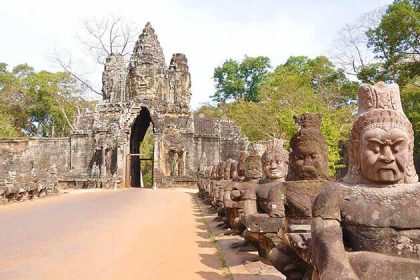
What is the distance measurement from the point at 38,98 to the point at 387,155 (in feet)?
181

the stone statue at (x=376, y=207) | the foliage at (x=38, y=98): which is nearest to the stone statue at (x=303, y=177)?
the stone statue at (x=376, y=207)

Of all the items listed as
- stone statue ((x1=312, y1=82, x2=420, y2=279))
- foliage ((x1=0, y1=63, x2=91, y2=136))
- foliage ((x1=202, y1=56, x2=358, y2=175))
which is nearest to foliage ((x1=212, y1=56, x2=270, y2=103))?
foliage ((x1=202, y1=56, x2=358, y2=175))

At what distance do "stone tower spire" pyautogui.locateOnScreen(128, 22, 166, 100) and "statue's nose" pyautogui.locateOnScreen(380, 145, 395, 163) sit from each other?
33.1 m

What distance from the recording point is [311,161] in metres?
4.77

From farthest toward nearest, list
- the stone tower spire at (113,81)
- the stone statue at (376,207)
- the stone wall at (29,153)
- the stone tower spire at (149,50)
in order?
the stone tower spire at (113,81) → the stone wall at (29,153) → the stone tower spire at (149,50) → the stone statue at (376,207)

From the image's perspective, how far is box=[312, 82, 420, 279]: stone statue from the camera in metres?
2.87

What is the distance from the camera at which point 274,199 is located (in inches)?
204

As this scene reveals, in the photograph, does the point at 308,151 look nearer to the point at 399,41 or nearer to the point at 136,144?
the point at 399,41

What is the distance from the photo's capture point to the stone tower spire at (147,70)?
35969 millimetres

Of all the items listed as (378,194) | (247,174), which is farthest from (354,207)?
(247,174)

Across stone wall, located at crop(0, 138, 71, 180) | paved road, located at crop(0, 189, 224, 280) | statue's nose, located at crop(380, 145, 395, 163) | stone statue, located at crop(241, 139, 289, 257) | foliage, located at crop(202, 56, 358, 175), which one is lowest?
paved road, located at crop(0, 189, 224, 280)

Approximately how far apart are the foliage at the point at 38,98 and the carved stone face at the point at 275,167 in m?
48.3

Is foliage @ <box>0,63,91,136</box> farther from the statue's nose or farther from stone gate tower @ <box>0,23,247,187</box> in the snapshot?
the statue's nose

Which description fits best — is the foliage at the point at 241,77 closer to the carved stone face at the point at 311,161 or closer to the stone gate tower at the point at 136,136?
the stone gate tower at the point at 136,136
